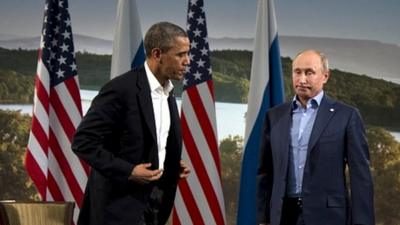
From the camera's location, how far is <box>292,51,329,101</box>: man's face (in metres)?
2.82

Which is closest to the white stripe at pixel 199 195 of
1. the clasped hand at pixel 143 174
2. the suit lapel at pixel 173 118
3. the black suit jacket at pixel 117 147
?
the suit lapel at pixel 173 118

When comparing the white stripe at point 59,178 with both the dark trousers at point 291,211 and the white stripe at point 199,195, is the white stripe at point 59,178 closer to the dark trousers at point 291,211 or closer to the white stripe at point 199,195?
the white stripe at point 199,195

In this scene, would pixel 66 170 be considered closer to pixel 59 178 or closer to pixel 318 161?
pixel 59 178

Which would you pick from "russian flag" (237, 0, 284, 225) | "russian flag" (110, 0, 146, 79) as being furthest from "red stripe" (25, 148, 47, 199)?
"russian flag" (237, 0, 284, 225)

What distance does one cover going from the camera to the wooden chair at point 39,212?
3.72 meters

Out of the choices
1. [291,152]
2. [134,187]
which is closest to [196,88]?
[291,152]

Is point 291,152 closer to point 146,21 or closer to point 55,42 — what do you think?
point 55,42

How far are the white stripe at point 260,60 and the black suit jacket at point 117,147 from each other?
2180 millimetres

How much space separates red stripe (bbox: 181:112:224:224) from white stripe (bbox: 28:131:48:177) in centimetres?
98

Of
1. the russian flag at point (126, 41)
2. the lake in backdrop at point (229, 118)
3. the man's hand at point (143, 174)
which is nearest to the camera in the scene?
the man's hand at point (143, 174)

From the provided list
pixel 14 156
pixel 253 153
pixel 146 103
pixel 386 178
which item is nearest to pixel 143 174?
pixel 146 103

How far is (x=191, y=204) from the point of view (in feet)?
15.1

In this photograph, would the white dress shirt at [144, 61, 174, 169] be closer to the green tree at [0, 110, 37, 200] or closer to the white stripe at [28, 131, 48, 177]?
the white stripe at [28, 131, 48, 177]

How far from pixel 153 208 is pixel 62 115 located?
7.87 ft
